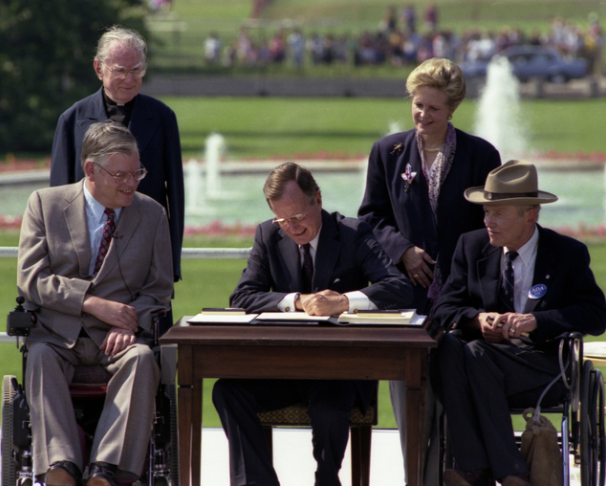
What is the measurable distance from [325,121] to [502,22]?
14.3 metres

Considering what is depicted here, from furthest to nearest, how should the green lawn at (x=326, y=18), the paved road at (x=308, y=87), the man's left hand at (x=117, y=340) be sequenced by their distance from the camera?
the green lawn at (x=326, y=18) → the paved road at (x=308, y=87) → the man's left hand at (x=117, y=340)

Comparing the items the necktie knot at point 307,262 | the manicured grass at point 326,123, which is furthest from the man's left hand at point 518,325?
the manicured grass at point 326,123

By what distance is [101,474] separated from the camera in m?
3.29

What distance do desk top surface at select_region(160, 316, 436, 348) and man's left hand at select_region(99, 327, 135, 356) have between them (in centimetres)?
24

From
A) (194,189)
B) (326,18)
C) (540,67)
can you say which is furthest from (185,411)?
(326,18)

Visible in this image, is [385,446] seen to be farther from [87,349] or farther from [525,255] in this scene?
[87,349]

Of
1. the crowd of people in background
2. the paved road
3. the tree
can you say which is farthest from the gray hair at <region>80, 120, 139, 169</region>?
the crowd of people in background

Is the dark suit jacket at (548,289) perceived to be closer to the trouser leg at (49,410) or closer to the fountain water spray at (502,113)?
the trouser leg at (49,410)

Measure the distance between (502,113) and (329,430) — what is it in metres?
29.2

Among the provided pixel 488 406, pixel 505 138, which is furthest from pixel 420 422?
pixel 505 138

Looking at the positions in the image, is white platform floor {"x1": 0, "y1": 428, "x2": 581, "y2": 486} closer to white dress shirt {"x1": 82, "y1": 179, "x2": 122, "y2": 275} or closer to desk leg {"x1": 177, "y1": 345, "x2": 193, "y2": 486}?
desk leg {"x1": 177, "y1": 345, "x2": 193, "y2": 486}

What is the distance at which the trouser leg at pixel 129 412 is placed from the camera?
3.36 metres

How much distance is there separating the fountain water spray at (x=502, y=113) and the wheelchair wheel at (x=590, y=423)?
20742 mm

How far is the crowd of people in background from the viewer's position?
116ft
